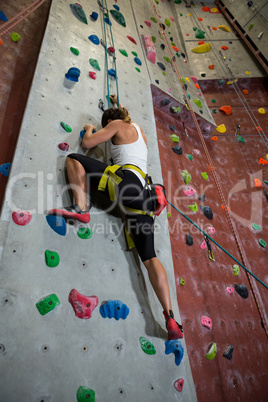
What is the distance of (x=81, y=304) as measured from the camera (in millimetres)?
1263

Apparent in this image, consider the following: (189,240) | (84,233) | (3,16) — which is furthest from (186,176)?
(3,16)

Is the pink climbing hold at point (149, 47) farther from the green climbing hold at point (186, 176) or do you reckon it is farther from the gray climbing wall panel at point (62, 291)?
the gray climbing wall panel at point (62, 291)

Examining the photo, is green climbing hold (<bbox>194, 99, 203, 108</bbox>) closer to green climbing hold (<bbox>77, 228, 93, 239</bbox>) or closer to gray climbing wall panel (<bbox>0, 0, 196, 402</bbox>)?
gray climbing wall panel (<bbox>0, 0, 196, 402</bbox>)

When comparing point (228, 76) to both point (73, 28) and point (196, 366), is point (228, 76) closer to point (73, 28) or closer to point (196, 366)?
point (73, 28)

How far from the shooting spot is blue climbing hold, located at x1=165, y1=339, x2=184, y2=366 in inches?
52.9

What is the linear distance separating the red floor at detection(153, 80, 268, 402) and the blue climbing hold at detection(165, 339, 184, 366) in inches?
18.7

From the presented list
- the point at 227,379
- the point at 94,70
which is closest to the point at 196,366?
the point at 227,379

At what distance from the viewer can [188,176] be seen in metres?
2.90

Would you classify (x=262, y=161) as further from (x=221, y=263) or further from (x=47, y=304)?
(x=47, y=304)

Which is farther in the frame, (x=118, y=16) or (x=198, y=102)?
(x=198, y=102)

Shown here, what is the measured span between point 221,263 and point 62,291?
169cm

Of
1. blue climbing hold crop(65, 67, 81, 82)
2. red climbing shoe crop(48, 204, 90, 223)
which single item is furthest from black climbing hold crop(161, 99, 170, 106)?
red climbing shoe crop(48, 204, 90, 223)

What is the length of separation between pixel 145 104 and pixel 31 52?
48.8 inches

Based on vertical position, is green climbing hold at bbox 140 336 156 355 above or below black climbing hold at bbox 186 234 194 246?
above
